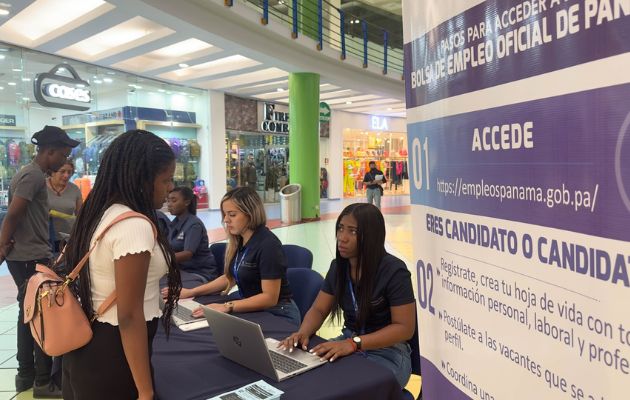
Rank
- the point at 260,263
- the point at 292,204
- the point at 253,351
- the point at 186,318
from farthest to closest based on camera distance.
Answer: the point at 292,204
the point at 260,263
the point at 186,318
the point at 253,351

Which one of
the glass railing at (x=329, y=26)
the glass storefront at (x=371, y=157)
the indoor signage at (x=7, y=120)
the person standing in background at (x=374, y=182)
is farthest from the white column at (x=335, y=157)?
the indoor signage at (x=7, y=120)

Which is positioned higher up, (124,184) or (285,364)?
(124,184)

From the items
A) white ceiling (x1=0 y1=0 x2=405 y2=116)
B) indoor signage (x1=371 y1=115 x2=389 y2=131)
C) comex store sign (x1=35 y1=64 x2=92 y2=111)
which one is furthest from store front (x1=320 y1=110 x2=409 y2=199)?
comex store sign (x1=35 y1=64 x2=92 y2=111)

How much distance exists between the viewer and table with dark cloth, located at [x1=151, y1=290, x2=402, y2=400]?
4.77 feet

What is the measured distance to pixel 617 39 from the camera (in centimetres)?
58

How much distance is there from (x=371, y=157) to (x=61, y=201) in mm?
16872

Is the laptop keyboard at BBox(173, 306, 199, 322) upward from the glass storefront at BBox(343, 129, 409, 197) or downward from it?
downward

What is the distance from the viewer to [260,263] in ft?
8.14

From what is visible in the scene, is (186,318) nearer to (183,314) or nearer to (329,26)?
(183,314)

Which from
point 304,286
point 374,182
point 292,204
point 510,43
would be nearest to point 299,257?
point 304,286

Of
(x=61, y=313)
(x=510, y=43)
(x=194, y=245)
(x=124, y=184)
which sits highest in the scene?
(x=510, y=43)

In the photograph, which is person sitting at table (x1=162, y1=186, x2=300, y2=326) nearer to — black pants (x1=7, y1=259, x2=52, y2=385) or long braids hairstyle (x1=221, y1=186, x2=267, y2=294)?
long braids hairstyle (x1=221, y1=186, x2=267, y2=294)

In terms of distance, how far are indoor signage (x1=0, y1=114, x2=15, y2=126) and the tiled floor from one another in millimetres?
2559

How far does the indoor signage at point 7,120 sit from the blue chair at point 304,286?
23.4 feet
